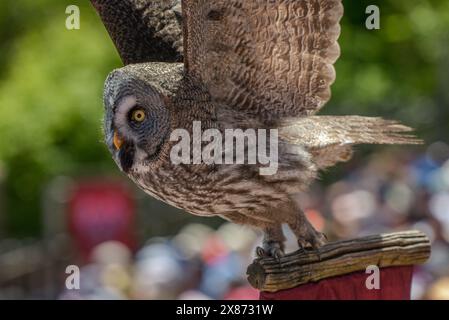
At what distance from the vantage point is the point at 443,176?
10695 mm

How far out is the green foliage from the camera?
14273mm

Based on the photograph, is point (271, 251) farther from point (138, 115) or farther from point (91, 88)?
point (91, 88)

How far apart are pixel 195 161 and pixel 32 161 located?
30.1 feet

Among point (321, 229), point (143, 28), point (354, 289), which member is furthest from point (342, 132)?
point (321, 229)

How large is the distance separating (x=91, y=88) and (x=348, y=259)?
402 inches

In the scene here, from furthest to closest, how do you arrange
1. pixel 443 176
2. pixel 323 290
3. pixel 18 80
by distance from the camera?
pixel 18 80
pixel 443 176
pixel 323 290

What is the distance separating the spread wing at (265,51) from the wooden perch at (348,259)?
45.8 inches

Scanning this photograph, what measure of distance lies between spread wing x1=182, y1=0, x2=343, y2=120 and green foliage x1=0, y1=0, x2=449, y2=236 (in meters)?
7.88

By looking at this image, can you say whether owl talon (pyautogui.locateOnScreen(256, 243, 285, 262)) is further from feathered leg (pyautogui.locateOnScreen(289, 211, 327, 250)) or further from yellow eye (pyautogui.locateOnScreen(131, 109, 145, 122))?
yellow eye (pyautogui.locateOnScreen(131, 109, 145, 122))

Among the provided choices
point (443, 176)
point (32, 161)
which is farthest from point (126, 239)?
point (443, 176)

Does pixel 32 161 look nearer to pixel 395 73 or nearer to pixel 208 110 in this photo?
pixel 395 73

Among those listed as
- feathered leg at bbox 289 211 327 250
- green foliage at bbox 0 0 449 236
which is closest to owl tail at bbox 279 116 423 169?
feathered leg at bbox 289 211 327 250
